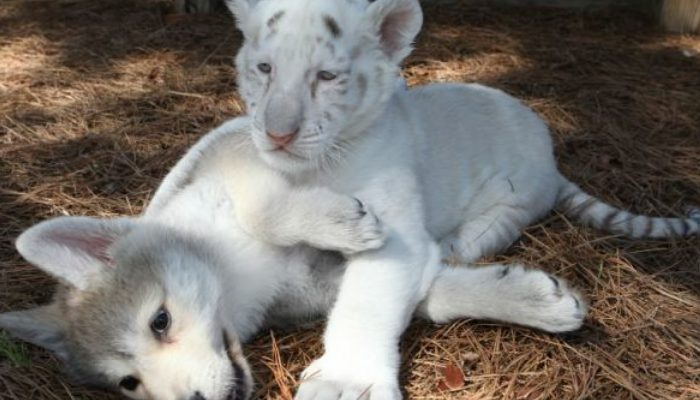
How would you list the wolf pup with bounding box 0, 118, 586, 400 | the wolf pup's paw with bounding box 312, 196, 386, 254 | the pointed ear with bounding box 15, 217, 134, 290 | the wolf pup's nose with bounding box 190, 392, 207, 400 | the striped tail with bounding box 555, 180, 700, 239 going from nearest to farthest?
the wolf pup's nose with bounding box 190, 392, 207, 400 < the wolf pup with bounding box 0, 118, 586, 400 < the pointed ear with bounding box 15, 217, 134, 290 < the wolf pup's paw with bounding box 312, 196, 386, 254 < the striped tail with bounding box 555, 180, 700, 239

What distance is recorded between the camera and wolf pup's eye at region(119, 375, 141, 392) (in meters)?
2.38

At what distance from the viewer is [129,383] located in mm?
2404

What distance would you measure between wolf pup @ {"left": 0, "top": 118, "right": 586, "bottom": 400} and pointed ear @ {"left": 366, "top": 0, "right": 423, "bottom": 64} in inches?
26.0

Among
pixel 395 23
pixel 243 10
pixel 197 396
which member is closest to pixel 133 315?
pixel 197 396

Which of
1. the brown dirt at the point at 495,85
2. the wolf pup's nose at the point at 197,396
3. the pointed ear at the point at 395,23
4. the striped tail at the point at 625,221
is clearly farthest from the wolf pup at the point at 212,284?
the striped tail at the point at 625,221

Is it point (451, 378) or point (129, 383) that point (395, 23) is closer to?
point (451, 378)

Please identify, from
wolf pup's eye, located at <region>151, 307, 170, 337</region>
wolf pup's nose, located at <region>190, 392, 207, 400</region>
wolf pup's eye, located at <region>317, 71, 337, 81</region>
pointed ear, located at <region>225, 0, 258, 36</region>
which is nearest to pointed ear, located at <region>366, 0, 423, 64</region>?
wolf pup's eye, located at <region>317, 71, 337, 81</region>

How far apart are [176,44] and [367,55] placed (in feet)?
12.2

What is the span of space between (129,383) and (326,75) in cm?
126

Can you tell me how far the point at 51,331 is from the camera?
259cm

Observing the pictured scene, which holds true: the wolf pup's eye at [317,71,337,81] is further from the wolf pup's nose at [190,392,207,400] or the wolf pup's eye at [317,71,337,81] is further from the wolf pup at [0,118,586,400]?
the wolf pup's nose at [190,392,207,400]

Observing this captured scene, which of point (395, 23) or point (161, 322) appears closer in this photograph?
point (161, 322)

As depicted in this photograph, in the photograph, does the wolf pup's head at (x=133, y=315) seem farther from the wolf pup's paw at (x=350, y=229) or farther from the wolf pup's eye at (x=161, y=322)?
the wolf pup's paw at (x=350, y=229)

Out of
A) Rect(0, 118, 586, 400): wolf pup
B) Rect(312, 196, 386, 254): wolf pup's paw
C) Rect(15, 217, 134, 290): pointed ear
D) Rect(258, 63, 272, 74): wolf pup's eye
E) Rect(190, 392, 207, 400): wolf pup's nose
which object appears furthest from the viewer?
Rect(258, 63, 272, 74): wolf pup's eye
